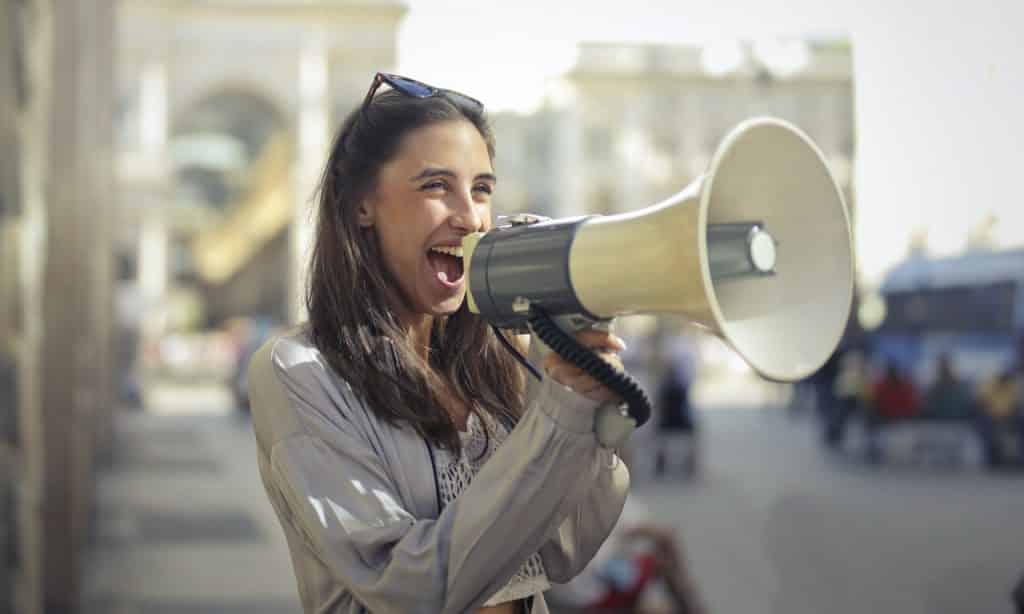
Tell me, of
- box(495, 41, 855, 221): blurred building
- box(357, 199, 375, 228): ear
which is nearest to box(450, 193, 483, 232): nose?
box(357, 199, 375, 228): ear

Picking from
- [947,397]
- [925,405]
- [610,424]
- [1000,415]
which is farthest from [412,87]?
[925,405]

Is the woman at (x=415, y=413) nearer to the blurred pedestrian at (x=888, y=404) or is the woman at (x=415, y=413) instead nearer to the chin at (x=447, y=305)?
the chin at (x=447, y=305)

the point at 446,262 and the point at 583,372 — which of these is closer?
the point at 583,372

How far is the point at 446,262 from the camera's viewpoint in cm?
147

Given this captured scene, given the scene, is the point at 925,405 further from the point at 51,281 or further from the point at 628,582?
the point at 51,281

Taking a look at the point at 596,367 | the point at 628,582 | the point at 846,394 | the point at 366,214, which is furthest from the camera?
the point at 846,394

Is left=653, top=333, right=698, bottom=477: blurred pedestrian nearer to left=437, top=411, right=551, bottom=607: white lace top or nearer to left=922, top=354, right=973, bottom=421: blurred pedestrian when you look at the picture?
left=922, top=354, right=973, bottom=421: blurred pedestrian

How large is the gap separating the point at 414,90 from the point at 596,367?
0.43 m

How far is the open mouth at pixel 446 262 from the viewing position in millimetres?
1463

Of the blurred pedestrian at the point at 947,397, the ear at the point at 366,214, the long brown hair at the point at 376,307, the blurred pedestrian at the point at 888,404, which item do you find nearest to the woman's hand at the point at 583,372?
the long brown hair at the point at 376,307

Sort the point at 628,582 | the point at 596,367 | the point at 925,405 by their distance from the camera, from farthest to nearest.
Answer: the point at 925,405, the point at 628,582, the point at 596,367

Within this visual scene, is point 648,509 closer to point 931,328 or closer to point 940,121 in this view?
point 931,328

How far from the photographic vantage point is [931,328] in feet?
14.8

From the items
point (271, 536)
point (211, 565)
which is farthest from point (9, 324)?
point (271, 536)
